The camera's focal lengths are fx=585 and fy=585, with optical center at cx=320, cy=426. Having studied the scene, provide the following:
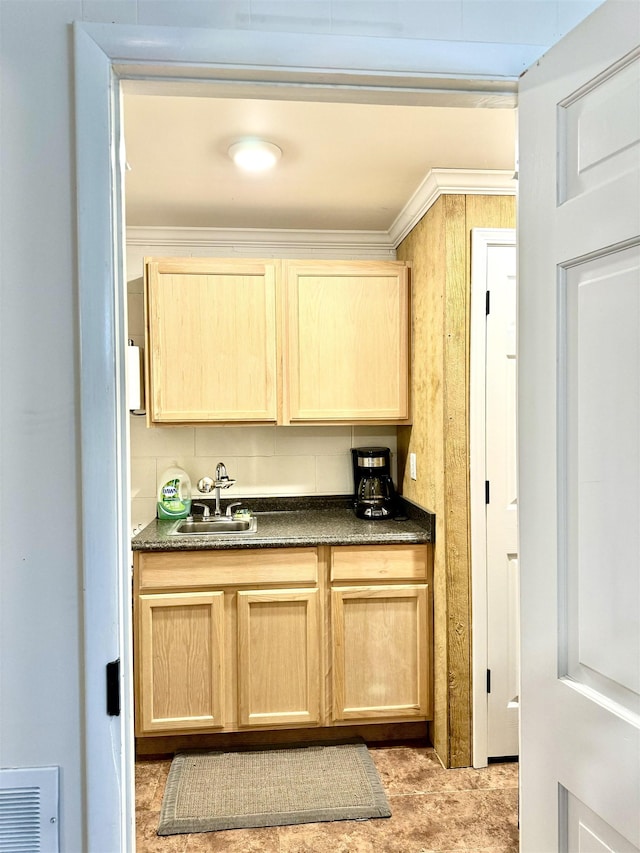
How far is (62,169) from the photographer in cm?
94

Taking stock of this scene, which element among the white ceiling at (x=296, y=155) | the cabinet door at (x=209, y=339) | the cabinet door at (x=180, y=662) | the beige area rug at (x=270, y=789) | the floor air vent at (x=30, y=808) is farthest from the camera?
the cabinet door at (x=209, y=339)

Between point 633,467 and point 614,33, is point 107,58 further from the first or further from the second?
point 633,467

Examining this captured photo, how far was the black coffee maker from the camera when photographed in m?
2.93

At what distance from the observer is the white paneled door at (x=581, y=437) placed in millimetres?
789

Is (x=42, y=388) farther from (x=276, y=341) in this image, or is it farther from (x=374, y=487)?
(x=374, y=487)

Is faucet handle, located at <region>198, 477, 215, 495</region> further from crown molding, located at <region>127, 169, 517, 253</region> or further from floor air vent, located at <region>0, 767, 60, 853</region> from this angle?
floor air vent, located at <region>0, 767, 60, 853</region>

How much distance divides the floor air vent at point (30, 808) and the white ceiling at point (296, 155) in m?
1.55

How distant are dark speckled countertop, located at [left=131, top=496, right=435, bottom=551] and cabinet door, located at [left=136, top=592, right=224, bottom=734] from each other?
0.76 ft

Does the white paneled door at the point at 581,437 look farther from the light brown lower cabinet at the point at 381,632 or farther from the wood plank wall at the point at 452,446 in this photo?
the light brown lower cabinet at the point at 381,632

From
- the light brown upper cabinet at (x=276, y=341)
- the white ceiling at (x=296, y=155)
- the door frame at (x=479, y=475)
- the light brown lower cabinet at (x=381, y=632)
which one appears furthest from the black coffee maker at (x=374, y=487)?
the white ceiling at (x=296, y=155)

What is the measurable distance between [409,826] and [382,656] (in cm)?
65

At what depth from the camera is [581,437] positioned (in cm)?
88

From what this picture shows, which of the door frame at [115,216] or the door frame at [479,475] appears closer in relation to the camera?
the door frame at [115,216]

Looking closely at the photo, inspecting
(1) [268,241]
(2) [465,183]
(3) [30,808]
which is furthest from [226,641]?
(2) [465,183]
